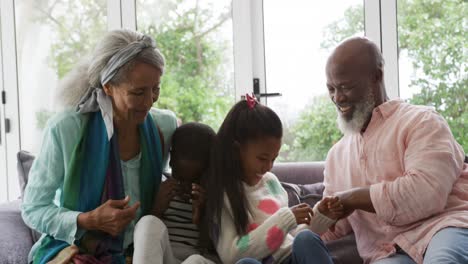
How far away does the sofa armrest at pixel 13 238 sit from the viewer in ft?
7.34

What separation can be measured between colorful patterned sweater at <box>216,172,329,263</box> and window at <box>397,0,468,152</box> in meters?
2.20

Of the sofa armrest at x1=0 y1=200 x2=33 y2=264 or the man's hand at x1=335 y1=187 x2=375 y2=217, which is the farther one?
the sofa armrest at x1=0 y1=200 x2=33 y2=264

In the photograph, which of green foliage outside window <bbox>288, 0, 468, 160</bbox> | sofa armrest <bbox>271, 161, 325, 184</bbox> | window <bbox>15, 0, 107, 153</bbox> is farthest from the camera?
window <bbox>15, 0, 107, 153</bbox>

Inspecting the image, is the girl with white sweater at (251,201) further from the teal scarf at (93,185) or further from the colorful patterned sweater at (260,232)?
the teal scarf at (93,185)

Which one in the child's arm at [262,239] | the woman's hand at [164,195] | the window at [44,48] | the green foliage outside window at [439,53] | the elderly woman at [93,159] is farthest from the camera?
the window at [44,48]

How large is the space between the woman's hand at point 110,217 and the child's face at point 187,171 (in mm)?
258

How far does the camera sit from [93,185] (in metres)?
2.07

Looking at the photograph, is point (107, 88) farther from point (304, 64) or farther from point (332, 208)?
point (304, 64)

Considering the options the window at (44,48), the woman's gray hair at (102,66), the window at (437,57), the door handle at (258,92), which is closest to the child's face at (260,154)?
the woman's gray hair at (102,66)

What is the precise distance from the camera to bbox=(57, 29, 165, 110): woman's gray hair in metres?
2.06

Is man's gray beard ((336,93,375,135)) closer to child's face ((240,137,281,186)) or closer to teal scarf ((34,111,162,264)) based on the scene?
child's face ((240,137,281,186))

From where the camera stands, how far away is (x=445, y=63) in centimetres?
398

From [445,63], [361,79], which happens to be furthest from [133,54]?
[445,63]

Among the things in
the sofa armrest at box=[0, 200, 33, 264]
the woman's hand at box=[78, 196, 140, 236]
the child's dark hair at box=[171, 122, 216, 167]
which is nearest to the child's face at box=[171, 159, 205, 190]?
the child's dark hair at box=[171, 122, 216, 167]
